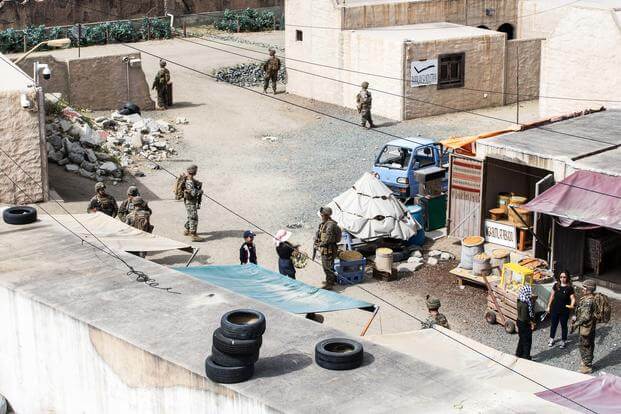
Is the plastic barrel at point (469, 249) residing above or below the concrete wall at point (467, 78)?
below

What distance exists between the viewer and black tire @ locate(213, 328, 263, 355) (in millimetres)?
11281

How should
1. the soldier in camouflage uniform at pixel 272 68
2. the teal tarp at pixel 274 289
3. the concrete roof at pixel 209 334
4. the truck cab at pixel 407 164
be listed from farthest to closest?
1. the soldier in camouflage uniform at pixel 272 68
2. the truck cab at pixel 407 164
3. the teal tarp at pixel 274 289
4. the concrete roof at pixel 209 334

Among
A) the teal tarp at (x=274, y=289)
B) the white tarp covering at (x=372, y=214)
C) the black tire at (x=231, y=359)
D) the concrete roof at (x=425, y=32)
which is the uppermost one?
the concrete roof at (x=425, y=32)

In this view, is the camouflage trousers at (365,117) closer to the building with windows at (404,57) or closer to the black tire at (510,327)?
the building with windows at (404,57)

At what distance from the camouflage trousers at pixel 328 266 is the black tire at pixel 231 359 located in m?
8.40

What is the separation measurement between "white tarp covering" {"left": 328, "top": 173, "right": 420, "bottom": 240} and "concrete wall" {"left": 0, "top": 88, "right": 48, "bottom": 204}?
628 centimetres

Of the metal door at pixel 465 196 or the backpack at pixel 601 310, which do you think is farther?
the metal door at pixel 465 196

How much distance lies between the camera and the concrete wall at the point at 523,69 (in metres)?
33.8

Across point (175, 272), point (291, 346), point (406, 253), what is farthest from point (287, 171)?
point (291, 346)

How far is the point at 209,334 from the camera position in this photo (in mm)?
12750

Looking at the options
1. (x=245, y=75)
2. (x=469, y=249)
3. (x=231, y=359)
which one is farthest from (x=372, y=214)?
(x=245, y=75)

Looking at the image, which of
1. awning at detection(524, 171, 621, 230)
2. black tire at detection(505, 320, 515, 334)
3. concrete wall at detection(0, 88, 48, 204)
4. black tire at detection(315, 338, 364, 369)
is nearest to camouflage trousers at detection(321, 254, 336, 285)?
black tire at detection(505, 320, 515, 334)

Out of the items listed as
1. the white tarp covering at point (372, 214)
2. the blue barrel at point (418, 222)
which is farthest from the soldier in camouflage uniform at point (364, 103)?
the white tarp covering at point (372, 214)

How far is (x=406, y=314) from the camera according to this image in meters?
18.8
